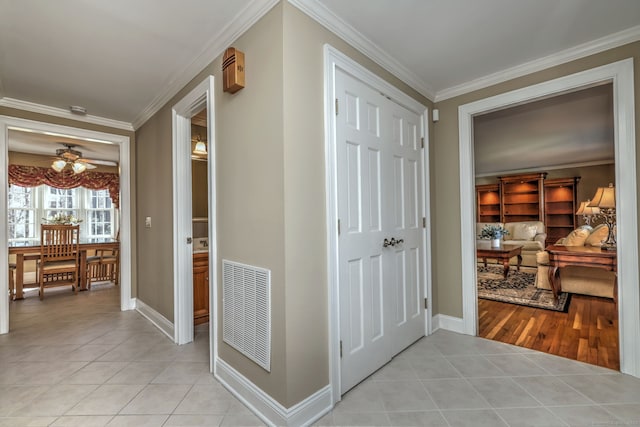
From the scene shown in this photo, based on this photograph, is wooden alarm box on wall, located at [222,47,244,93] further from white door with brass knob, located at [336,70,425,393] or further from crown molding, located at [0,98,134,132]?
crown molding, located at [0,98,134,132]

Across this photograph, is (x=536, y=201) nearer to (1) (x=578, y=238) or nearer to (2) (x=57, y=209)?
(1) (x=578, y=238)

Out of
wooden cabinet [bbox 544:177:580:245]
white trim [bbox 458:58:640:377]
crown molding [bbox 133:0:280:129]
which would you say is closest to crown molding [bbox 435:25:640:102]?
white trim [bbox 458:58:640:377]

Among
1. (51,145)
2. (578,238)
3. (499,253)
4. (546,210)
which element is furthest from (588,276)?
(51,145)

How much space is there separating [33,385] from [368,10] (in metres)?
3.30

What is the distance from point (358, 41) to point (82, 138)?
11.3ft

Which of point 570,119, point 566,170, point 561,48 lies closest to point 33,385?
point 561,48

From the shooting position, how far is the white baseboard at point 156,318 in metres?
2.86

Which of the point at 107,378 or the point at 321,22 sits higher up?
the point at 321,22

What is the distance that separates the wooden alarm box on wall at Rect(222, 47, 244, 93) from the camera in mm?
1827

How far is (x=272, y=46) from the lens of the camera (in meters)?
1.66

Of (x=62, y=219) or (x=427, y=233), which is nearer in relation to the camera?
(x=427, y=233)

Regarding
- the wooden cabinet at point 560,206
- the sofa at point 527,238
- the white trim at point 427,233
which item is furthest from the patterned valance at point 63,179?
the wooden cabinet at point 560,206

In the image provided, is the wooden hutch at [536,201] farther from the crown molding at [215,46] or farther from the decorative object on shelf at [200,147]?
the crown molding at [215,46]

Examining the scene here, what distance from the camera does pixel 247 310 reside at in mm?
1845
